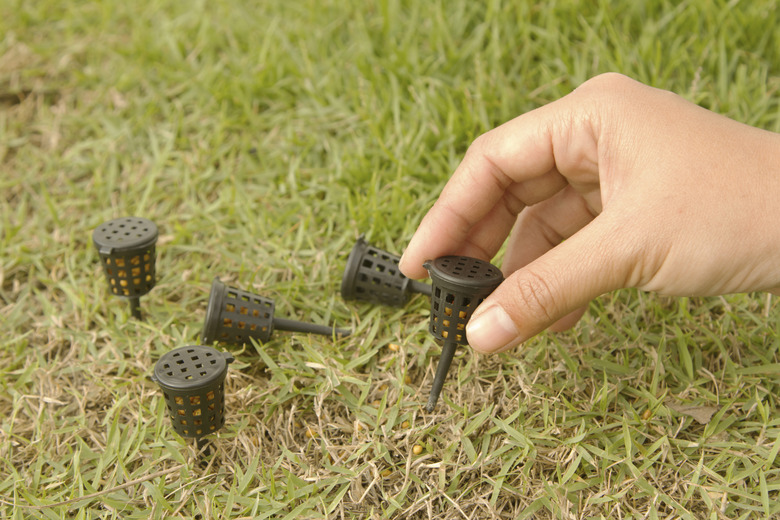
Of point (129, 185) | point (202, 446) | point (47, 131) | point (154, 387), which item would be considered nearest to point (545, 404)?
point (202, 446)

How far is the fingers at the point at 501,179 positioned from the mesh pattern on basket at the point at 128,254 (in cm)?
109

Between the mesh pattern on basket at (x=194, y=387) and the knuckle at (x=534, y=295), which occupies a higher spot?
the knuckle at (x=534, y=295)

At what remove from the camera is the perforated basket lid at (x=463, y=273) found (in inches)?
91.6

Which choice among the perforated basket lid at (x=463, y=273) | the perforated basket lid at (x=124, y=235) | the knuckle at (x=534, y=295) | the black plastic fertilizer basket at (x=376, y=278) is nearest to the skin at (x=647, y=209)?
the knuckle at (x=534, y=295)

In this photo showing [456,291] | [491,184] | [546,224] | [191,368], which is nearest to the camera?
[456,291]

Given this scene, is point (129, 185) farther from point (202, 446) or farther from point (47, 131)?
point (202, 446)

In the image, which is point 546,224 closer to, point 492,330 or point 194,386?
point 492,330

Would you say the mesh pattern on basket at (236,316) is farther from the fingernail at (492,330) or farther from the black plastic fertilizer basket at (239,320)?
the fingernail at (492,330)

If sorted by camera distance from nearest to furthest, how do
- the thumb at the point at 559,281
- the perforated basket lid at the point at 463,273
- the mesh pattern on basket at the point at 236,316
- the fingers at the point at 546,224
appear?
the thumb at the point at 559,281 < the perforated basket lid at the point at 463,273 < the mesh pattern on basket at the point at 236,316 < the fingers at the point at 546,224

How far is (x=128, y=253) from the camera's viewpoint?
114 inches

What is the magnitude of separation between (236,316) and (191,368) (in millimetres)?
478

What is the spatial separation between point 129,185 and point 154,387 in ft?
5.12

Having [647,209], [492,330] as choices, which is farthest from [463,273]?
[647,209]

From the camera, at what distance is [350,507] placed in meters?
2.55
